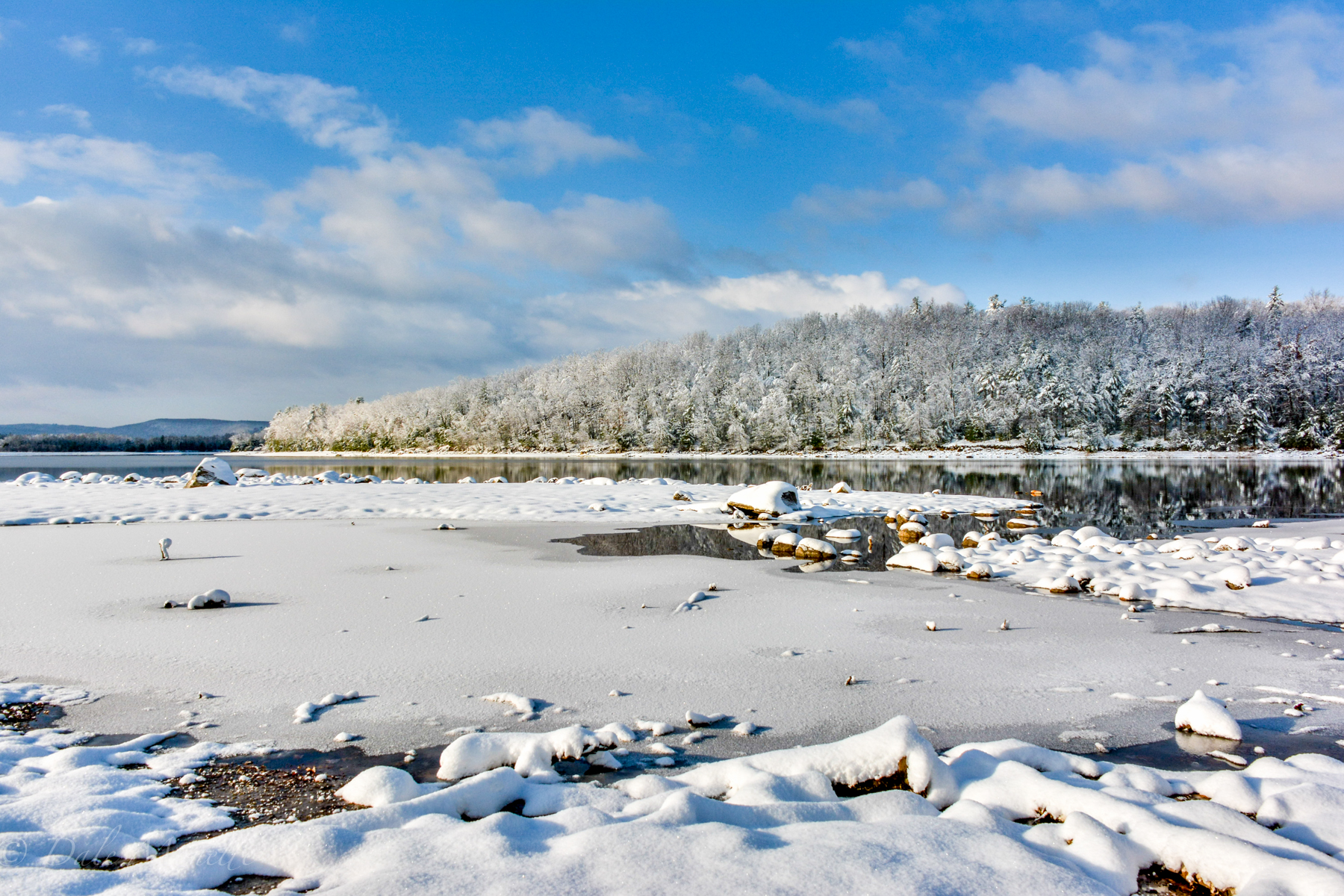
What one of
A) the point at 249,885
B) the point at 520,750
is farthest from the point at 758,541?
the point at 249,885

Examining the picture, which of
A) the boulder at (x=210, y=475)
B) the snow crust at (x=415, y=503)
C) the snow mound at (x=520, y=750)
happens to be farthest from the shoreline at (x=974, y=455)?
the snow mound at (x=520, y=750)

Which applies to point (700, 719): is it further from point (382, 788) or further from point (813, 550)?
point (813, 550)

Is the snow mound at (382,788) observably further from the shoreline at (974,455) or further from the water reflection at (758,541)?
the shoreline at (974,455)

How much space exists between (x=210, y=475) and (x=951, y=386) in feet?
230

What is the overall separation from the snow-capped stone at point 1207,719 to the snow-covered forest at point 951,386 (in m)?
66.2

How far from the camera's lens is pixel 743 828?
2.56m

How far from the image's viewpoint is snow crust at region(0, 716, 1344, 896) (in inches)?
87.4

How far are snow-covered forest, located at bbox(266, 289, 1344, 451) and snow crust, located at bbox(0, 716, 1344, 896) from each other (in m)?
67.4

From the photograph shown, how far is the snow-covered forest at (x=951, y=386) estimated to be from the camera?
208ft

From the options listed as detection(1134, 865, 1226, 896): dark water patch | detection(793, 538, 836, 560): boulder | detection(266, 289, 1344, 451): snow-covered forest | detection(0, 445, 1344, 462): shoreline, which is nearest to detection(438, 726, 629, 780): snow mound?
detection(1134, 865, 1226, 896): dark water patch

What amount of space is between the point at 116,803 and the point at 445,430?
10081cm

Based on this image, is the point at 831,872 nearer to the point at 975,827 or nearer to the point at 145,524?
the point at 975,827

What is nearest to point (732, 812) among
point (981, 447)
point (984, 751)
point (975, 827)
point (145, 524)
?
point (975, 827)

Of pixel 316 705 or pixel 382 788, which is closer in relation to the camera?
pixel 382 788
